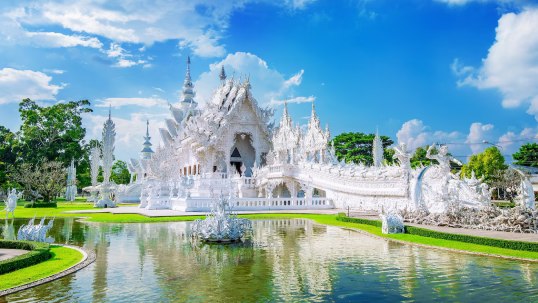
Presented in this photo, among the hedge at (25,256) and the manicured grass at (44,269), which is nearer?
the manicured grass at (44,269)

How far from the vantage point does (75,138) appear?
181 ft

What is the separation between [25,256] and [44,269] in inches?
28.8

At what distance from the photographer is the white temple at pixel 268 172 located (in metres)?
20.7

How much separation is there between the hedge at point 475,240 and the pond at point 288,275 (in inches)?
46.7

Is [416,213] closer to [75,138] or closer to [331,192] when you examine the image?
[331,192]

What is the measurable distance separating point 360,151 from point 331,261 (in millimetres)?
51202

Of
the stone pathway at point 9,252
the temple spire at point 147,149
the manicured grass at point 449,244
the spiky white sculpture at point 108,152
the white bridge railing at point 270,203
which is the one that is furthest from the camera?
the temple spire at point 147,149

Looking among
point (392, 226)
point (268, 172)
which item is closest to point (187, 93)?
point (268, 172)

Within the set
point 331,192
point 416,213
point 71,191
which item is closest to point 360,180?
point 331,192

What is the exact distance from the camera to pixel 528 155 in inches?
1960

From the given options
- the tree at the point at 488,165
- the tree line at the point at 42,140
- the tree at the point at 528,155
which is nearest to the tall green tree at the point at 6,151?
the tree line at the point at 42,140

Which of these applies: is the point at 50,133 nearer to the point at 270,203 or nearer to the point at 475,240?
the point at 270,203

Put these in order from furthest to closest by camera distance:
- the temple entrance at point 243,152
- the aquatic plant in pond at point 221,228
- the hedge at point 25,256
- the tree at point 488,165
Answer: the tree at point 488,165 < the temple entrance at point 243,152 < the aquatic plant in pond at point 221,228 < the hedge at point 25,256

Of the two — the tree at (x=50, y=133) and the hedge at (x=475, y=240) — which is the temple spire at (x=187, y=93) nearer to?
the tree at (x=50, y=133)
